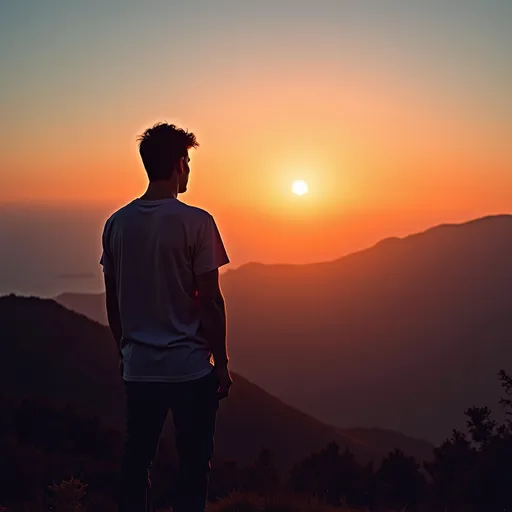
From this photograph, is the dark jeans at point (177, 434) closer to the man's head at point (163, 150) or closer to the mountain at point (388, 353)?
the man's head at point (163, 150)

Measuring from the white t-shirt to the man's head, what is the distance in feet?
0.56

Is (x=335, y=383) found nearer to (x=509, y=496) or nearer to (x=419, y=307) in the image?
(x=419, y=307)

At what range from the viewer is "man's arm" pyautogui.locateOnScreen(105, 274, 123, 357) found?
12.4ft

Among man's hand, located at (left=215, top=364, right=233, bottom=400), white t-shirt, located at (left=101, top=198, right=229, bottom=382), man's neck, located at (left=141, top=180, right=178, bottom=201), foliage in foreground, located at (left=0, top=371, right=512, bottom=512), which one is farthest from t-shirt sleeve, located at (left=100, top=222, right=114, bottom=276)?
foliage in foreground, located at (left=0, top=371, right=512, bottom=512)

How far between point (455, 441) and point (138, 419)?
12.0 meters

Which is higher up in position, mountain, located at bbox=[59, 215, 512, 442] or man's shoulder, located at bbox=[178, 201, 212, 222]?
man's shoulder, located at bbox=[178, 201, 212, 222]

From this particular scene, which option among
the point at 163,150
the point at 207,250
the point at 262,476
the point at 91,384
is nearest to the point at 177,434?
the point at 207,250

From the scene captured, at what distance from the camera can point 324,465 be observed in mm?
19906

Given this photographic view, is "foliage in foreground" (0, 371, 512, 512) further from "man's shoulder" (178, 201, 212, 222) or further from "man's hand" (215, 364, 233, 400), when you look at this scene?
"man's shoulder" (178, 201, 212, 222)

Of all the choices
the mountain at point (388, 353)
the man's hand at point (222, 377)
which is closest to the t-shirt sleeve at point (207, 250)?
the man's hand at point (222, 377)

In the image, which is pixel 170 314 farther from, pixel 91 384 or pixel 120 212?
pixel 91 384

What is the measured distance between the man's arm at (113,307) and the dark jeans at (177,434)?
0.34m

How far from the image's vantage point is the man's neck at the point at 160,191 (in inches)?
142

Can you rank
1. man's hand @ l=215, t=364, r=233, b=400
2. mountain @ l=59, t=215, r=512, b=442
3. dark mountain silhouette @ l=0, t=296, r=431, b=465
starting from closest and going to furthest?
man's hand @ l=215, t=364, r=233, b=400, dark mountain silhouette @ l=0, t=296, r=431, b=465, mountain @ l=59, t=215, r=512, b=442
